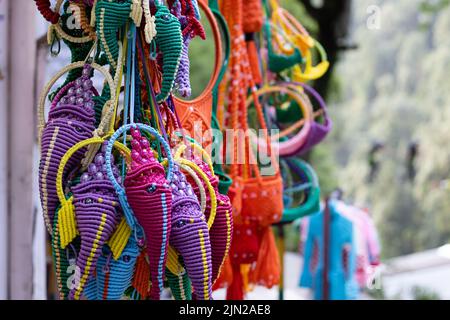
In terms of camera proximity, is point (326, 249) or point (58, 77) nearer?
point (58, 77)

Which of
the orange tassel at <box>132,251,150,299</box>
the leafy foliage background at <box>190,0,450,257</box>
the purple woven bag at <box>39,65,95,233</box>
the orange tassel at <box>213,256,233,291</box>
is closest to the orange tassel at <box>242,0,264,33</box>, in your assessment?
the orange tassel at <box>213,256,233,291</box>

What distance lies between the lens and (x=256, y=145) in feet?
7.98

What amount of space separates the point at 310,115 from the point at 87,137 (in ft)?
4.37

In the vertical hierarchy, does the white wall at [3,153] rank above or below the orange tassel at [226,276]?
above

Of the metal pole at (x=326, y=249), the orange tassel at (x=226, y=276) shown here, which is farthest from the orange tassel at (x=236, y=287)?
the metal pole at (x=326, y=249)

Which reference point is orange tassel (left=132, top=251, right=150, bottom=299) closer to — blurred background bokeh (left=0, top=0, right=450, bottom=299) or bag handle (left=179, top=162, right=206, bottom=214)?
bag handle (left=179, top=162, right=206, bottom=214)

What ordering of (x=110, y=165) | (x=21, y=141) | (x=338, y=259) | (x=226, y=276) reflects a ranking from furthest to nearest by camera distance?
(x=338, y=259) → (x=21, y=141) → (x=226, y=276) → (x=110, y=165)

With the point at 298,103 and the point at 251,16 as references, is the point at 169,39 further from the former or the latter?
the point at 298,103

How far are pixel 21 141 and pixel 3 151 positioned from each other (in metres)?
0.07

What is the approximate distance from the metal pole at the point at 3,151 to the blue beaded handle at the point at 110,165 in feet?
4.31

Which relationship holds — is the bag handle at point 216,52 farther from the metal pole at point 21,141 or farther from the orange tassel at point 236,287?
the metal pole at point 21,141

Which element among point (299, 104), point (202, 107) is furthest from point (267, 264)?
point (202, 107)

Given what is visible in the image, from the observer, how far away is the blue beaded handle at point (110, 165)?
142 centimetres

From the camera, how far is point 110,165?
1.45 metres
